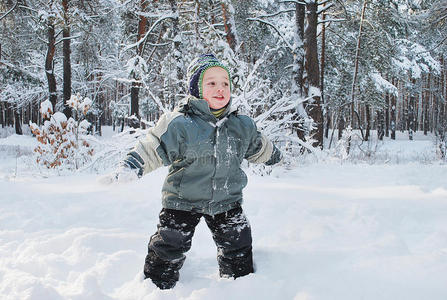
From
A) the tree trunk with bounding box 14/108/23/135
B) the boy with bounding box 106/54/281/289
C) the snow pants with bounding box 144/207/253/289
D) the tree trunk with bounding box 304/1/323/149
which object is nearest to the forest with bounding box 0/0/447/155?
the tree trunk with bounding box 304/1/323/149

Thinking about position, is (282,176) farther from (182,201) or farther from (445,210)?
(182,201)

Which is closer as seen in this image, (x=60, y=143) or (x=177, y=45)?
(x=60, y=143)

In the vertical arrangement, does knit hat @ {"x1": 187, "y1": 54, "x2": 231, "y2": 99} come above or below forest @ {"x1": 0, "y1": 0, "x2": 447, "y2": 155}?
below

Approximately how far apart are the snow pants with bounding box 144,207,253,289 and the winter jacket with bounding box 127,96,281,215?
62 millimetres

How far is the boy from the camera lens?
5.78 ft

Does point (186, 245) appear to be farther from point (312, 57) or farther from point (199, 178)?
point (312, 57)

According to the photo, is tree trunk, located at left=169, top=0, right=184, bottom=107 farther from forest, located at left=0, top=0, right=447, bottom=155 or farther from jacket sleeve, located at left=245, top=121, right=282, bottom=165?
jacket sleeve, located at left=245, top=121, right=282, bottom=165

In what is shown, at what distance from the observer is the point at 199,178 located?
1.80m

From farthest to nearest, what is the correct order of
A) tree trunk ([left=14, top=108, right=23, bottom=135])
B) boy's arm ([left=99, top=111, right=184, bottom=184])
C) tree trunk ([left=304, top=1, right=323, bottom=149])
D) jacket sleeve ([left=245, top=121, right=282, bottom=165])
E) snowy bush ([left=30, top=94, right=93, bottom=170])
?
tree trunk ([left=14, top=108, right=23, bottom=135]) → tree trunk ([left=304, top=1, right=323, bottom=149]) → snowy bush ([left=30, top=94, right=93, bottom=170]) → jacket sleeve ([left=245, top=121, right=282, bottom=165]) → boy's arm ([left=99, top=111, right=184, bottom=184])

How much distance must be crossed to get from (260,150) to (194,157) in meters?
0.52

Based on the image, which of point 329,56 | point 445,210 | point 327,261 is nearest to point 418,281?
point 327,261

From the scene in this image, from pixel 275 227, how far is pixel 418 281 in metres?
1.17

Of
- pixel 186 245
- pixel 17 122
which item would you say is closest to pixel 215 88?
pixel 186 245

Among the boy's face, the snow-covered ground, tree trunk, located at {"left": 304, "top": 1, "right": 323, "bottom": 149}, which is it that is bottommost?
the snow-covered ground
